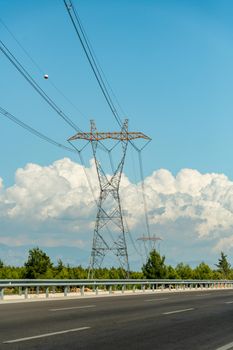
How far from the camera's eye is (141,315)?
16250 mm

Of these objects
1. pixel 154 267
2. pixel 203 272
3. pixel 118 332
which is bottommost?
pixel 118 332

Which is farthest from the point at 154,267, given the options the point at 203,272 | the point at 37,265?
the point at 203,272

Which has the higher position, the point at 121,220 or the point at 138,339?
the point at 121,220

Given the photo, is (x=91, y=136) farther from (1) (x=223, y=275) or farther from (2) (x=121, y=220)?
(1) (x=223, y=275)

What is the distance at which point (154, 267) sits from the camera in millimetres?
77625

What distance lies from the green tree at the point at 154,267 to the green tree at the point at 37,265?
44.0 feet

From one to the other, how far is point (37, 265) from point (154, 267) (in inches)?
642

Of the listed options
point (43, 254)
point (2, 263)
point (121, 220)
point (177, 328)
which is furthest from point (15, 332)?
point (2, 263)

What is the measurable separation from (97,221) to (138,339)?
36817 mm

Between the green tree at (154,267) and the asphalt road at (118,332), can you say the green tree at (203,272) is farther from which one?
the asphalt road at (118,332)

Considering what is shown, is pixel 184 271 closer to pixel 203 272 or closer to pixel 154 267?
pixel 203 272

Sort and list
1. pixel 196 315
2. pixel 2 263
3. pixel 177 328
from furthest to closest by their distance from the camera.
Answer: pixel 2 263 → pixel 196 315 → pixel 177 328

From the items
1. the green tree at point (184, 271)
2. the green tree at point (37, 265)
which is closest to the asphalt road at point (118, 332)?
the green tree at point (37, 265)

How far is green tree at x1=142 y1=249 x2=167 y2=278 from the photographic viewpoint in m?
77.2
